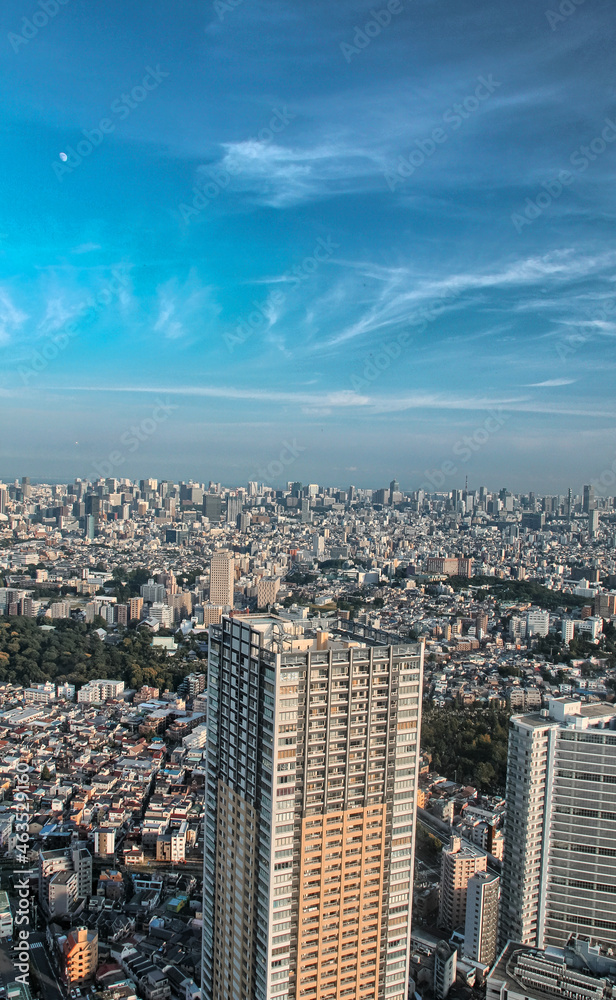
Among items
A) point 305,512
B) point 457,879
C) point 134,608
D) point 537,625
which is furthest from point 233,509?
point 457,879

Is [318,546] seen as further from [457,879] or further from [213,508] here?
[457,879]

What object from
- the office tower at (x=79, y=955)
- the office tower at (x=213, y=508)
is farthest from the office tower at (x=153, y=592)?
the office tower at (x=79, y=955)

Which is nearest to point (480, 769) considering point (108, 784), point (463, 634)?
point (108, 784)

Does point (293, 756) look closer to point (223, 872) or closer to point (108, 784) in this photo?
point (223, 872)

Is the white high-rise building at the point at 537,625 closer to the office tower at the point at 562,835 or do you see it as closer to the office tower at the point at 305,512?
the office tower at the point at 562,835

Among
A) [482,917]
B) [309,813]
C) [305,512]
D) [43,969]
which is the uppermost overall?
[305,512]
